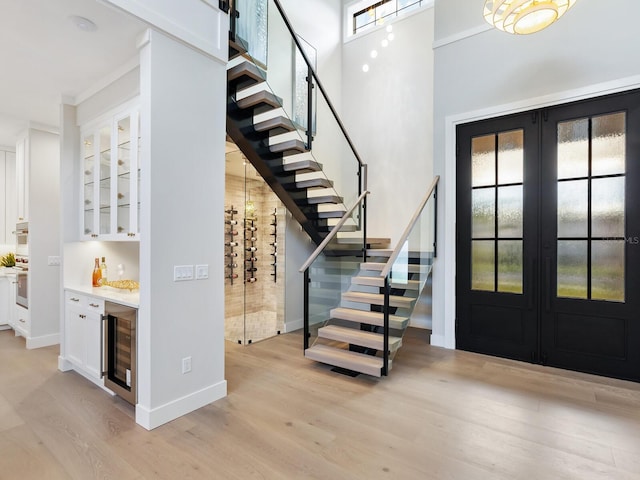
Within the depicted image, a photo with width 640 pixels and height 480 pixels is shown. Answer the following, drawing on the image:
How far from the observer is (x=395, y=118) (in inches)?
237

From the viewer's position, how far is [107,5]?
2266 mm

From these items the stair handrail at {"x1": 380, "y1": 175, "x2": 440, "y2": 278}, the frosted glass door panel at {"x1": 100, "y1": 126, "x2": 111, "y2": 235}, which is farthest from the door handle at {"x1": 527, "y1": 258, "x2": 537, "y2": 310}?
the frosted glass door panel at {"x1": 100, "y1": 126, "x2": 111, "y2": 235}

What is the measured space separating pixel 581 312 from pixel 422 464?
2.70 metres

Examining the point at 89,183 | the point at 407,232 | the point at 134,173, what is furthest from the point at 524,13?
the point at 89,183

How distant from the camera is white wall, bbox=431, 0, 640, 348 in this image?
11.5 ft

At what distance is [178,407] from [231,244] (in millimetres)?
3386

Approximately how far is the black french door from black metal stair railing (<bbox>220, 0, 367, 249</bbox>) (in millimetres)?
1839

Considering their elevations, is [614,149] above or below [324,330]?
above

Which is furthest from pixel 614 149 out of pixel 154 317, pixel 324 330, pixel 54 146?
pixel 54 146

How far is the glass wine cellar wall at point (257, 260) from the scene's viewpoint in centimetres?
517

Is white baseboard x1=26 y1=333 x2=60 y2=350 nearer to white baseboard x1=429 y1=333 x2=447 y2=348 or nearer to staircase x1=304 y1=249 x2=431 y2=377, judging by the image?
staircase x1=304 y1=249 x2=431 y2=377

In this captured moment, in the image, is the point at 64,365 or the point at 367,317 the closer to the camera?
the point at 64,365

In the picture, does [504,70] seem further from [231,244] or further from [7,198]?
[7,198]

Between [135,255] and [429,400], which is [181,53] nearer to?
[135,255]
